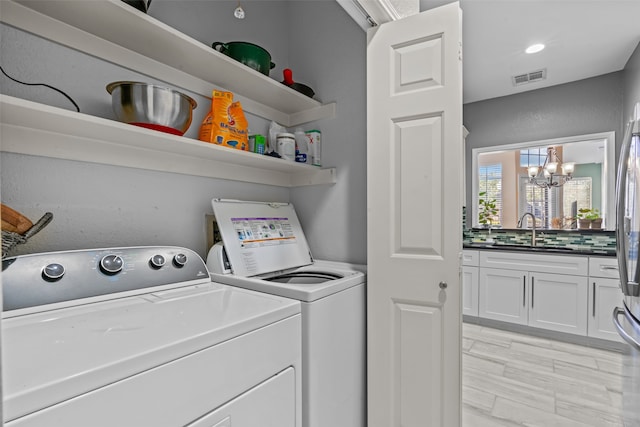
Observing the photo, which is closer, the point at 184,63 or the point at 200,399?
the point at 200,399

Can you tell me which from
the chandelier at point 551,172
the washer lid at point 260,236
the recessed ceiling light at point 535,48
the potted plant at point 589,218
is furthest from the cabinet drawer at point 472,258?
the washer lid at point 260,236

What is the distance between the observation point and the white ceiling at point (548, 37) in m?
2.20

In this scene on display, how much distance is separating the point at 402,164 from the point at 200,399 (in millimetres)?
1185

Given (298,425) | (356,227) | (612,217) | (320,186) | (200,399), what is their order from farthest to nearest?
1. (612,217)
2. (320,186)
3. (356,227)
4. (298,425)
5. (200,399)

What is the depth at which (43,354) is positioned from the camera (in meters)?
0.70

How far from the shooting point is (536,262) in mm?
3127

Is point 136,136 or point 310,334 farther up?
point 136,136

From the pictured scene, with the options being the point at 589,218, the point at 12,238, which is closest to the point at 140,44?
the point at 12,238

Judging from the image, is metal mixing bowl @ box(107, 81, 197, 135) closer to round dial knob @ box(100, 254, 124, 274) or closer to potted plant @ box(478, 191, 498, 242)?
round dial knob @ box(100, 254, 124, 274)

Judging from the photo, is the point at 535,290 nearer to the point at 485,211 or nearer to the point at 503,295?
the point at 503,295

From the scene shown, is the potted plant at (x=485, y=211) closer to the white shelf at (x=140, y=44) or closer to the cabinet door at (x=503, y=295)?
the cabinet door at (x=503, y=295)

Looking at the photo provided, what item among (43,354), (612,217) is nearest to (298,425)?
(43,354)

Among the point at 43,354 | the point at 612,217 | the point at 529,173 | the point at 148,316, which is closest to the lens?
the point at 43,354

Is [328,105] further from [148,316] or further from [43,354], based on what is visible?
[43,354]
